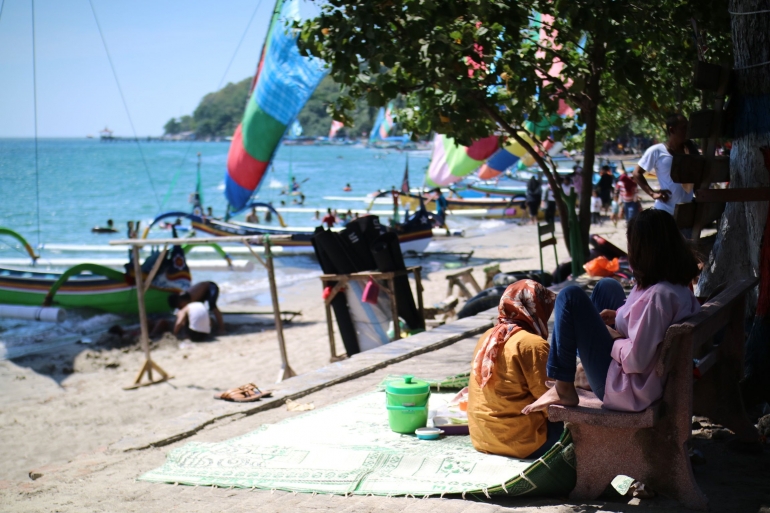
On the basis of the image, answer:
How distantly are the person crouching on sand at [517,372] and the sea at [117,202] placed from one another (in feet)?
30.5

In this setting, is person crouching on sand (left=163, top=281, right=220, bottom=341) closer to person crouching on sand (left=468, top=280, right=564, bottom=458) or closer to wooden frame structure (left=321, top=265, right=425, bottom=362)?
wooden frame structure (left=321, top=265, right=425, bottom=362)

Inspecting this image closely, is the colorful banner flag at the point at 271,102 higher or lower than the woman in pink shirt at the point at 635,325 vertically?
higher

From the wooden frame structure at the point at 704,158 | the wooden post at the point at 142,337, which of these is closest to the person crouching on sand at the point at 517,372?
the wooden frame structure at the point at 704,158

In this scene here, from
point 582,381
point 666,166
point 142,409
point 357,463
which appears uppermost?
point 666,166

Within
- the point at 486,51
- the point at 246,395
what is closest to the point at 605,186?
the point at 486,51

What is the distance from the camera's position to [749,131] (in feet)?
14.7

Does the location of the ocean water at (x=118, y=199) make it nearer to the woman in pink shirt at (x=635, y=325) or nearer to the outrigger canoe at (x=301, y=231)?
the outrigger canoe at (x=301, y=231)

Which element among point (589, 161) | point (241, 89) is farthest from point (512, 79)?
point (241, 89)

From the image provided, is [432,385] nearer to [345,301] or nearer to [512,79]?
[345,301]

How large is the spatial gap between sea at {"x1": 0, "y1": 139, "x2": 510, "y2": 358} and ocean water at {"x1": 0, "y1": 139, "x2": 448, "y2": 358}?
3 centimetres

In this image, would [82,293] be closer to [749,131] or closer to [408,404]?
[408,404]

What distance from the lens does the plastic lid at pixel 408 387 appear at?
4.41 meters

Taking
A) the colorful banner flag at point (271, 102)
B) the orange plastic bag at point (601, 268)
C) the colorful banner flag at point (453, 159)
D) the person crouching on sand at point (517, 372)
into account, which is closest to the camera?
the person crouching on sand at point (517, 372)

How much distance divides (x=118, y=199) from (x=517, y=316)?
54.5m
